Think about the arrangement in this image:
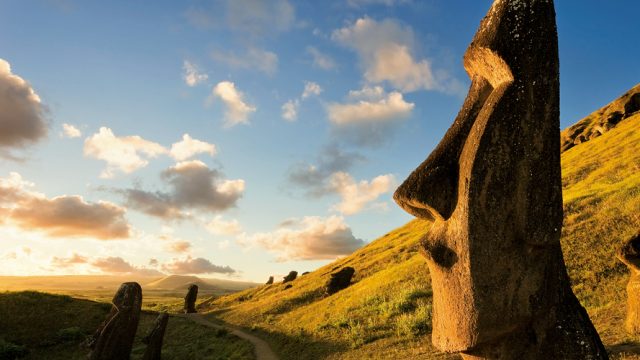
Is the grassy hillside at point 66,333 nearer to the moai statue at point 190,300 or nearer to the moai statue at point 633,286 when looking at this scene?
the moai statue at point 190,300

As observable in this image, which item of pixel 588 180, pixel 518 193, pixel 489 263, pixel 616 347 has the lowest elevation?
pixel 616 347

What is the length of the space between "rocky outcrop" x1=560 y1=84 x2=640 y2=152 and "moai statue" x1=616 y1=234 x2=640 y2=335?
80721 mm

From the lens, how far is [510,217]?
16.0 feet

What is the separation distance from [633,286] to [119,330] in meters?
21.8

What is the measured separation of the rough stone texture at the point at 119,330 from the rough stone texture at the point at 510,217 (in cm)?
2058

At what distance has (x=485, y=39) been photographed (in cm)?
530

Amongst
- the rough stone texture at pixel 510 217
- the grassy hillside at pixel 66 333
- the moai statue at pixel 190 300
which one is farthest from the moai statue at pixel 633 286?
the moai statue at pixel 190 300

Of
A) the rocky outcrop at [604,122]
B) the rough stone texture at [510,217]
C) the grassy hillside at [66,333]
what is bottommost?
the grassy hillside at [66,333]

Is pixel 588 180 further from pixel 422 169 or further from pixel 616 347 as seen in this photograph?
pixel 422 169

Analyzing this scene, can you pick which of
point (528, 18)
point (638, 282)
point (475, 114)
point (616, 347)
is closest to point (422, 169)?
point (475, 114)

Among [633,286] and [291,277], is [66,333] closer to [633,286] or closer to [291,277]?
[633,286]

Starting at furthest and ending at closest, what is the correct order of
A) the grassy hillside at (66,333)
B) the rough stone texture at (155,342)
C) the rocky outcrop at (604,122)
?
the rocky outcrop at (604,122), the grassy hillside at (66,333), the rough stone texture at (155,342)

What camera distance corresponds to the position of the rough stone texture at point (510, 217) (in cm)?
484

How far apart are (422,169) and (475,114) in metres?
1.01
